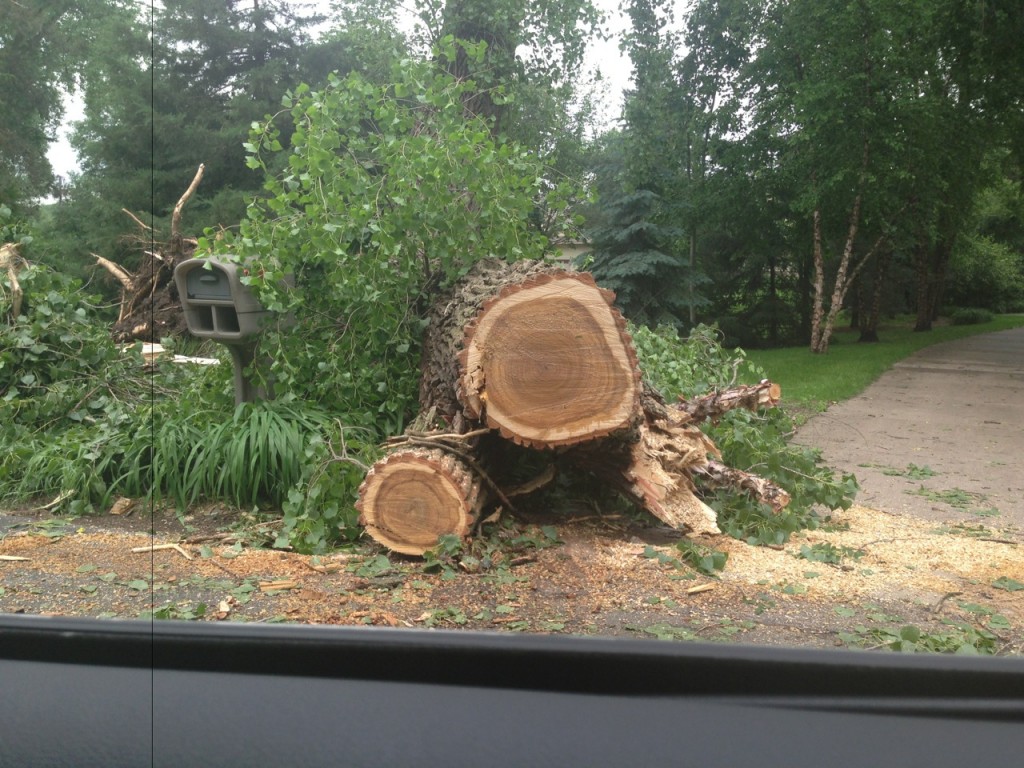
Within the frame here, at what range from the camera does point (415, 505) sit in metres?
2.69

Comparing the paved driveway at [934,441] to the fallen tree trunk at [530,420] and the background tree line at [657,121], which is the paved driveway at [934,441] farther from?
the fallen tree trunk at [530,420]

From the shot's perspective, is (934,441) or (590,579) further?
(934,441)

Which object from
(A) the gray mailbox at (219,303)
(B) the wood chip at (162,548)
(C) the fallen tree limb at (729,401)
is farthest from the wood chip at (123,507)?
(C) the fallen tree limb at (729,401)

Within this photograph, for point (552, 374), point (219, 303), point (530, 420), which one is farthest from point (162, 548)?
point (552, 374)

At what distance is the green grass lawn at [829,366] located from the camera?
5637 mm

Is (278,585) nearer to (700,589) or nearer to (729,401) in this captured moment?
(700,589)

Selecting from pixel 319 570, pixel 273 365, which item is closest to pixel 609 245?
pixel 273 365

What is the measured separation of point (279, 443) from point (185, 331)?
204 centimetres

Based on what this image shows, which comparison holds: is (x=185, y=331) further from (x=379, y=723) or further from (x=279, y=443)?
(x=379, y=723)

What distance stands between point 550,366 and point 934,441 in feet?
10.6

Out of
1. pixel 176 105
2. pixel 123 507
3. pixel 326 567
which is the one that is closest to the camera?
pixel 326 567

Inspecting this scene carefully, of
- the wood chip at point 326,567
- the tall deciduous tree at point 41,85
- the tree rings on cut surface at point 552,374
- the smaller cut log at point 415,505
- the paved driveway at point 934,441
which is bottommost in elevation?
the paved driveway at point 934,441

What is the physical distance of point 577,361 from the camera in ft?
8.94

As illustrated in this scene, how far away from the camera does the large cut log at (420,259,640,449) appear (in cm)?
271
